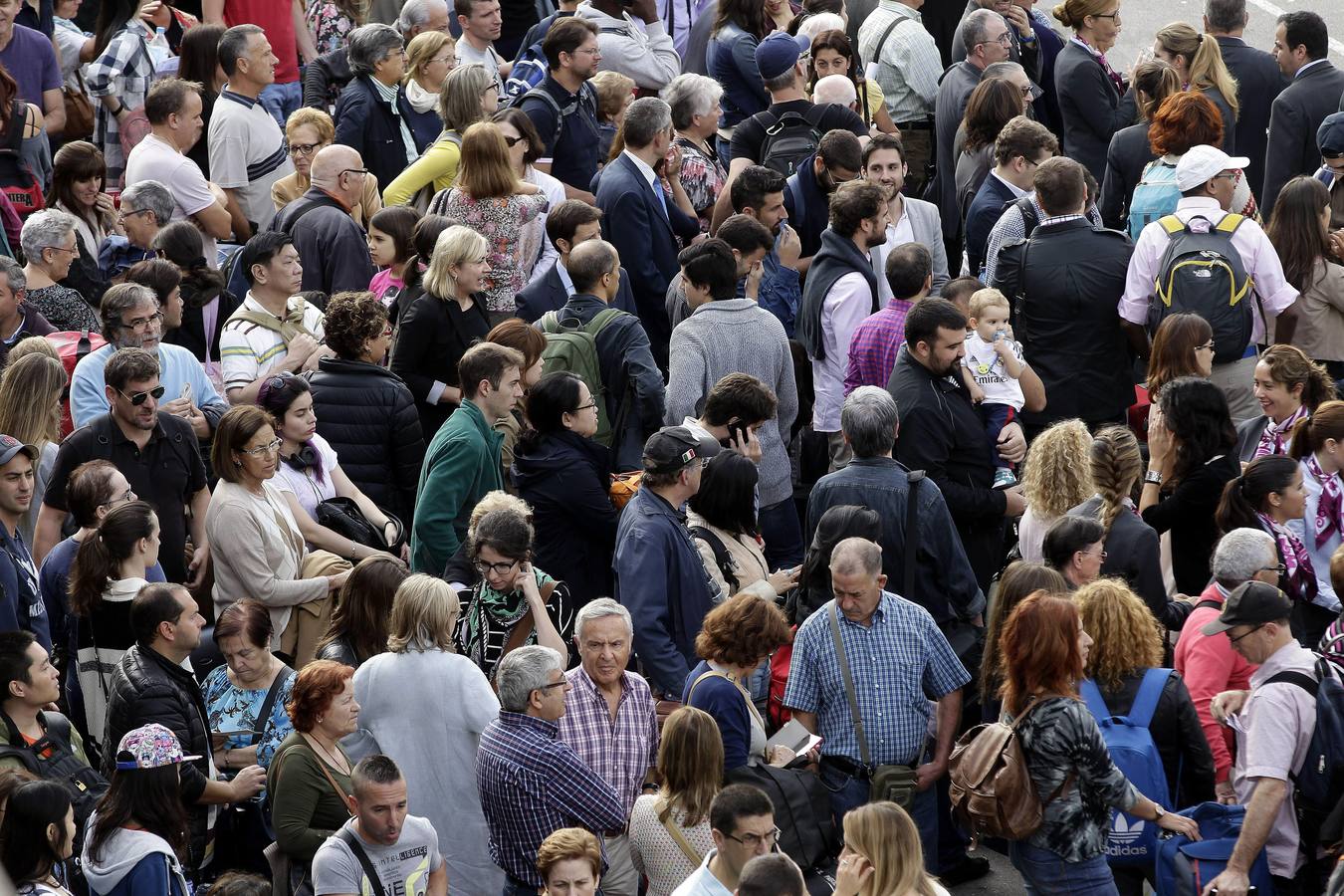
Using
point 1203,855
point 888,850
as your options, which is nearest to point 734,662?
point 888,850

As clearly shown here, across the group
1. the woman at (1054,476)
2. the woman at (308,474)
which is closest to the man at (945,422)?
the woman at (1054,476)

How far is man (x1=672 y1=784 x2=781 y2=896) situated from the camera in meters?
5.59

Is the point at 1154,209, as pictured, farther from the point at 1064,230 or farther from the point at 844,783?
the point at 844,783

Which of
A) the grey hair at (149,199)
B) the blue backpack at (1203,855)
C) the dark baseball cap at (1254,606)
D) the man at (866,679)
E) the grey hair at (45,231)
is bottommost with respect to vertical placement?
the blue backpack at (1203,855)

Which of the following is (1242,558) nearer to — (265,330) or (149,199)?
(265,330)

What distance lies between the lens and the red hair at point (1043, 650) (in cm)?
615

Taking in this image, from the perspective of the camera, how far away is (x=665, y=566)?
7098mm

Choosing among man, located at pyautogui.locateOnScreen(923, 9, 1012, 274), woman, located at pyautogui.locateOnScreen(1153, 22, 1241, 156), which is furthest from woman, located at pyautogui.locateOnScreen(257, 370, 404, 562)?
woman, located at pyautogui.locateOnScreen(1153, 22, 1241, 156)

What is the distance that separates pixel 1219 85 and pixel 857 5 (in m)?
3.71

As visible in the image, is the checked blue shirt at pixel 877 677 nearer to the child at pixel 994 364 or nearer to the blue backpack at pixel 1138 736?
the blue backpack at pixel 1138 736

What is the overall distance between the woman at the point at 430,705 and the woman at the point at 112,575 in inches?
44.2

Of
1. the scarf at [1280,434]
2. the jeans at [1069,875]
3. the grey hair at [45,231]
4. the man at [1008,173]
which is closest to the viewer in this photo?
the jeans at [1069,875]

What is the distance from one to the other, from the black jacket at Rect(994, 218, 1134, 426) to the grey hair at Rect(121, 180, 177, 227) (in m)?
4.43

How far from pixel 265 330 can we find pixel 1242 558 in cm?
466
